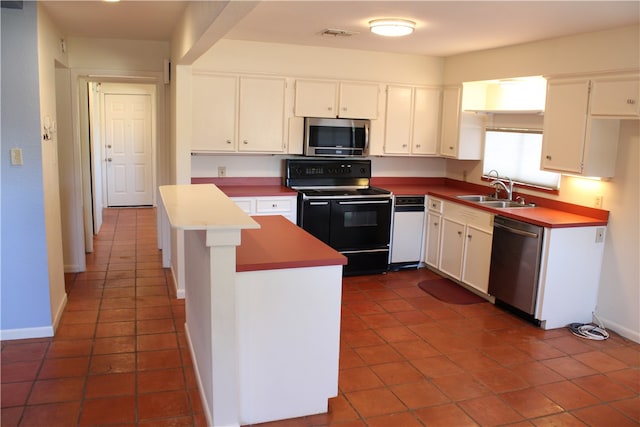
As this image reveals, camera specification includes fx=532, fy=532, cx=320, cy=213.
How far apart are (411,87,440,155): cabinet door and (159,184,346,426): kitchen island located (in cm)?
322

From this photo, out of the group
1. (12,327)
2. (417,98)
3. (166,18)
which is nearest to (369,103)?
(417,98)

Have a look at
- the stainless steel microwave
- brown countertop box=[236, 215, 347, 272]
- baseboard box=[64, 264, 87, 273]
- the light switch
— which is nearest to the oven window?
the stainless steel microwave

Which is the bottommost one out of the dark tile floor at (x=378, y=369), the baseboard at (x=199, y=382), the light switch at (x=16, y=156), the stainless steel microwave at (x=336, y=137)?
the dark tile floor at (x=378, y=369)

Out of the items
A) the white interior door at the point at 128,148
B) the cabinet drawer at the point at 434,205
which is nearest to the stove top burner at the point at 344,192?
the cabinet drawer at the point at 434,205

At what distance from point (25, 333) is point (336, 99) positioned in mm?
3471

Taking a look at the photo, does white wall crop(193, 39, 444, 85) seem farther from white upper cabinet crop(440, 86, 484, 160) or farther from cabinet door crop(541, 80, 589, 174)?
cabinet door crop(541, 80, 589, 174)

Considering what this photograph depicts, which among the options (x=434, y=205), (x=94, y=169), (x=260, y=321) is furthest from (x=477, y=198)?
(x=94, y=169)

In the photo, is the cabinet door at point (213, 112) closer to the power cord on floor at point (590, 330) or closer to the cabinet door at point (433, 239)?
the cabinet door at point (433, 239)

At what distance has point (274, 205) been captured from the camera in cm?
514

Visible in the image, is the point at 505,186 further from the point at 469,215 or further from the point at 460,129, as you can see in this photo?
the point at 460,129

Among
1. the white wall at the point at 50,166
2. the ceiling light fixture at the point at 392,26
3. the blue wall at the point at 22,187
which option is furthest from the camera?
the ceiling light fixture at the point at 392,26

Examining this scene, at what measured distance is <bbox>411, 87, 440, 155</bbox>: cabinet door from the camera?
19.1ft

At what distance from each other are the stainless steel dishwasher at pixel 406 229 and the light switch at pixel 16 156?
3449 mm

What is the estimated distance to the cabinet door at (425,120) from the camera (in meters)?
5.82
